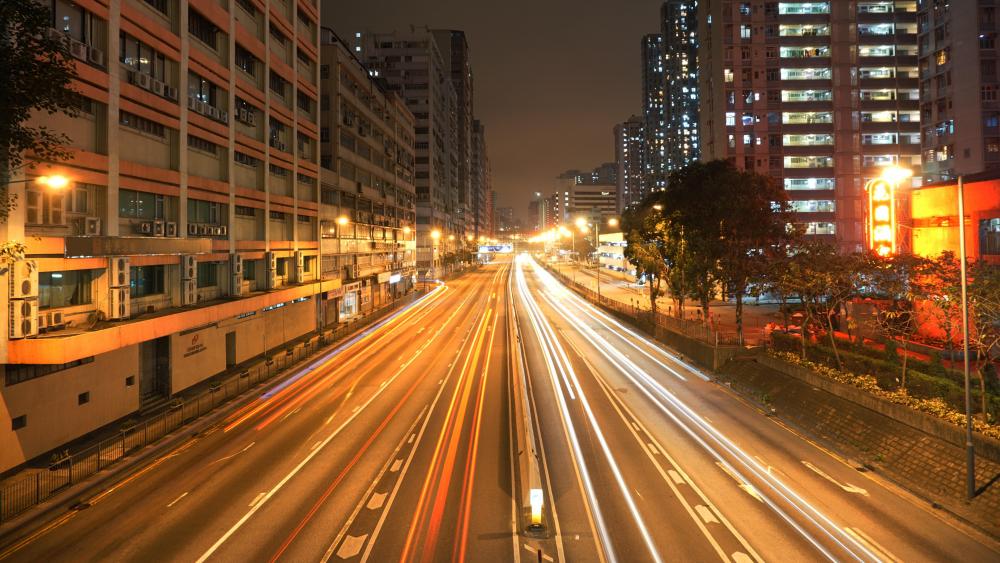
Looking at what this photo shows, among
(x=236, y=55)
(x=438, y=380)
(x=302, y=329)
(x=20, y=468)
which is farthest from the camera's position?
(x=302, y=329)

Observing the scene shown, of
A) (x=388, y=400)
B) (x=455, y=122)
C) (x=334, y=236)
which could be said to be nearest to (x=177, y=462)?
(x=388, y=400)

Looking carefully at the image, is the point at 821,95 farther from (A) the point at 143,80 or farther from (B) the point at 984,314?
(A) the point at 143,80

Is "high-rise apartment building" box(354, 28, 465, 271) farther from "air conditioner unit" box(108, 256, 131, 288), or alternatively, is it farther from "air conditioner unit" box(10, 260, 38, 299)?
"air conditioner unit" box(10, 260, 38, 299)

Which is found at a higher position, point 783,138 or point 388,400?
point 783,138

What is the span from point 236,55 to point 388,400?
84.1 feet

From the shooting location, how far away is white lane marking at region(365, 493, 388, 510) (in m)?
15.1

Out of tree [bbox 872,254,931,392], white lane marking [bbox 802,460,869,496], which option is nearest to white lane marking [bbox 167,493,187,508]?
white lane marking [bbox 802,460,869,496]

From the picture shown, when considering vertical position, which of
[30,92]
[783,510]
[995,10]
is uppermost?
[995,10]

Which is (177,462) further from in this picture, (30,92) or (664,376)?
(664,376)

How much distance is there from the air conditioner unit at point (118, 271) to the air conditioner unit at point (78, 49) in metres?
8.04

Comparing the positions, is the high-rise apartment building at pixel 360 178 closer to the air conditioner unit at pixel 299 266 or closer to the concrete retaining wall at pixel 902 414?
the air conditioner unit at pixel 299 266

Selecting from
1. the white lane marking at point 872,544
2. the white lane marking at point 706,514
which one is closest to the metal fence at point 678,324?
the white lane marking at point 706,514

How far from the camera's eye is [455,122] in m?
168

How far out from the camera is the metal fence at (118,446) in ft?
51.3
